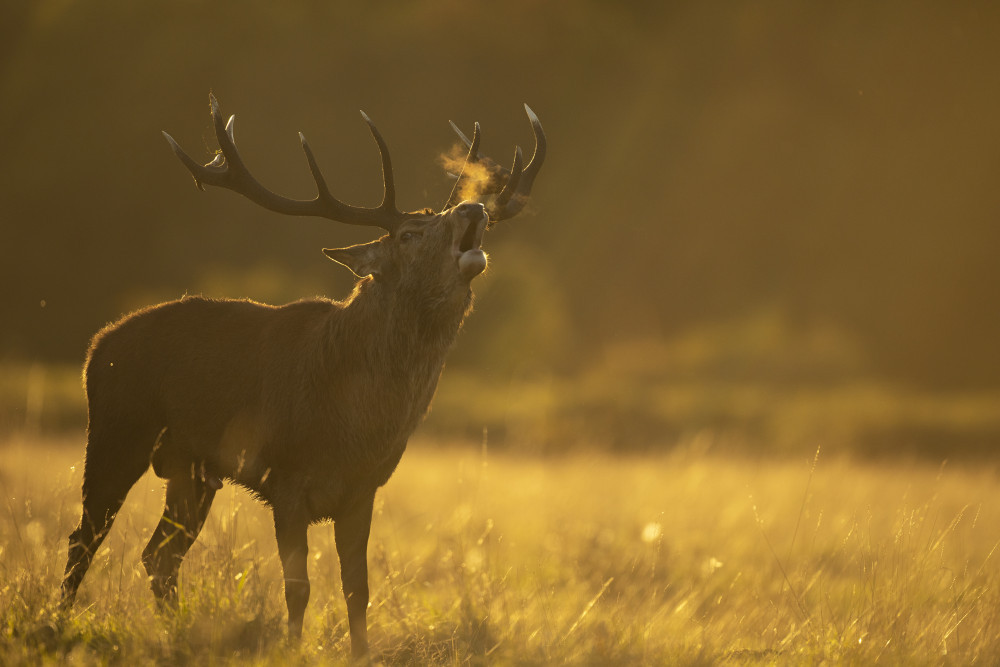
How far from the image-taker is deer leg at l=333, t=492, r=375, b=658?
526 cm

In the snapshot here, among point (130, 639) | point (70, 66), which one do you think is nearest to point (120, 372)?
point (130, 639)

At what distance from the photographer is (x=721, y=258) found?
63.1 metres

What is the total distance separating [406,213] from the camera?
18.6ft

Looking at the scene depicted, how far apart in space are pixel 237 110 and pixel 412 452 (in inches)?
2063

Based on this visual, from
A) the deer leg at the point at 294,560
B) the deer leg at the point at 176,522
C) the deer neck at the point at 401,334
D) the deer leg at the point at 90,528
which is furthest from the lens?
the deer leg at the point at 176,522

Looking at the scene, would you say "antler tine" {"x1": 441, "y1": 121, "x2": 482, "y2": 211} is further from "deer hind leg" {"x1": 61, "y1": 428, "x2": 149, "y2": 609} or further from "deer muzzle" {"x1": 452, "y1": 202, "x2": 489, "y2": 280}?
"deer hind leg" {"x1": 61, "y1": 428, "x2": 149, "y2": 609}

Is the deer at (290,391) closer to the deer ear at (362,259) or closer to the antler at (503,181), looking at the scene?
the deer ear at (362,259)

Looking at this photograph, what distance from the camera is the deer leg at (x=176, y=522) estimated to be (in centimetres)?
586

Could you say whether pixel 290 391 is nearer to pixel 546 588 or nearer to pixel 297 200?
pixel 297 200

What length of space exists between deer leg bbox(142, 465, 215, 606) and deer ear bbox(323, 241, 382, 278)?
59.2 inches

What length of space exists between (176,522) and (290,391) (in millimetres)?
1291

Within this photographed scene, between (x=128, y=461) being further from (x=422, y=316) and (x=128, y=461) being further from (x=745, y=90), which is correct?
(x=745, y=90)

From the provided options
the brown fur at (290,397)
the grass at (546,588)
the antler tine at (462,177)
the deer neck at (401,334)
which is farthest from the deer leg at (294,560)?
the antler tine at (462,177)

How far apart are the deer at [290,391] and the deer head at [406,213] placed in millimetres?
10
